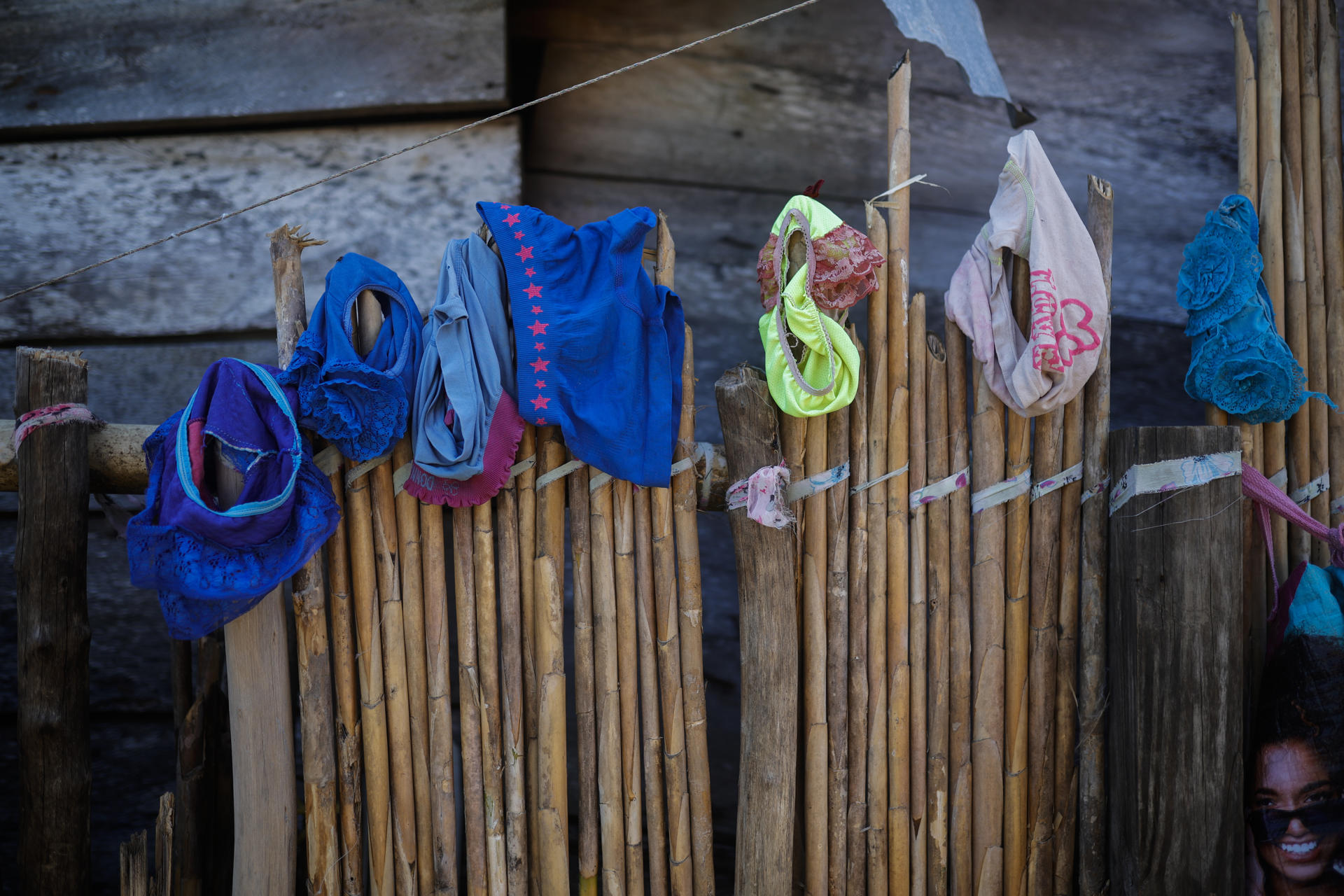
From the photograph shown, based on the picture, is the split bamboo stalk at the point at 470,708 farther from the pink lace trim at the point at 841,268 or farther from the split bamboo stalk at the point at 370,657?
the pink lace trim at the point at 841,268

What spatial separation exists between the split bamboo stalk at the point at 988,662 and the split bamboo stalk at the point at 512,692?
3.60 feet

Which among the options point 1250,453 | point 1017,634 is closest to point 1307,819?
point 1017,634

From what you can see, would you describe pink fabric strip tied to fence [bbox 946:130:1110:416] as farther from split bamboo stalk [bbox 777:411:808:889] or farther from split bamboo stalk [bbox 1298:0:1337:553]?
split bamboo stalk [bbox 1298:0:1337:553]

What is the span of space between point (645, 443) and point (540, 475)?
0.28m

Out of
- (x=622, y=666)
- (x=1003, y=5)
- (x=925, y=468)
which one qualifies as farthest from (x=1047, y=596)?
(x=1003, y=5)

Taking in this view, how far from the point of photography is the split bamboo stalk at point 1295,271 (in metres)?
2.18

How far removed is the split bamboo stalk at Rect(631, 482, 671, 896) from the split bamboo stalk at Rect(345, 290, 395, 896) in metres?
0.61

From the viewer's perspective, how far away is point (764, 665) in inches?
77.0

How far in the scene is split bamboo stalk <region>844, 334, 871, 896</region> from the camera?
202 centimetres

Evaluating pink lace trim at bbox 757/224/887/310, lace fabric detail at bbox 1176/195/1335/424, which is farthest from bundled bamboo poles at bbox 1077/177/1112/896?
pink lace trim at bbox 757/224/887/310

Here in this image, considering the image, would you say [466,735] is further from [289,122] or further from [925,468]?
[289,122]

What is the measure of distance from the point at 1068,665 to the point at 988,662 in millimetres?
209

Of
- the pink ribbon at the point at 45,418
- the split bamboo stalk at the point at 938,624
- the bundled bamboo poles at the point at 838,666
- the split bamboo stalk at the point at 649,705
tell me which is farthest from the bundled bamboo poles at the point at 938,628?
the pink ribbon at the point at 45,418

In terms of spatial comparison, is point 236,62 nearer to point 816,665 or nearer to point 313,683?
point 313,683
